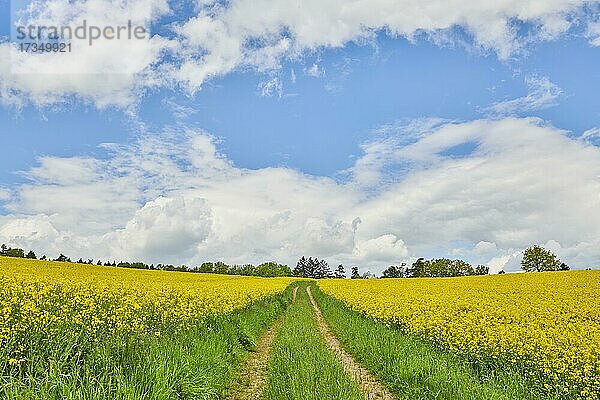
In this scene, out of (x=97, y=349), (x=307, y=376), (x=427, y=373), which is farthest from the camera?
(x=427, y=373)

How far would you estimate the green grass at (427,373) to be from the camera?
8.08m

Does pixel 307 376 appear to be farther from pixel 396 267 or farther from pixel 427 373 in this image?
pixel 396 267

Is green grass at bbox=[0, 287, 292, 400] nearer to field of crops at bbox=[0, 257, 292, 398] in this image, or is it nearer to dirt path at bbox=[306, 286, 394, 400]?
field of crops at bbox=[0, 257, 292, 398]

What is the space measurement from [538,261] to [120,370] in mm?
94449

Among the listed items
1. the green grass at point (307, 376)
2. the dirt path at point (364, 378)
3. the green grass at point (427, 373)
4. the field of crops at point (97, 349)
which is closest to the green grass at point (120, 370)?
the field of crops at point (97, 349)

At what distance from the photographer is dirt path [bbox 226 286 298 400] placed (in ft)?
28.6

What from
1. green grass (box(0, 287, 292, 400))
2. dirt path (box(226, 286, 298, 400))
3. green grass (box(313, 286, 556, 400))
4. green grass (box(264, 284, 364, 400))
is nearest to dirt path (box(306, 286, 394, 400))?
green grass (box(313, 286, 556, 400))

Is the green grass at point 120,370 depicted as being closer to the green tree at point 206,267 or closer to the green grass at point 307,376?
Result: the green grass at point 307,376

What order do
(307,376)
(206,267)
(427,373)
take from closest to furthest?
1. (307,376)
2. (427,373)
3. (206,267)

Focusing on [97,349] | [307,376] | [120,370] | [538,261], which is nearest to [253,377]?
[307,376]

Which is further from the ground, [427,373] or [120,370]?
[120,370]

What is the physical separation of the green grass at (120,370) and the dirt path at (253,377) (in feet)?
0.79

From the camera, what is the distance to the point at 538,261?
88.6 m

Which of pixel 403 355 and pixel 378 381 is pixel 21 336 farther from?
pixel 403 355
